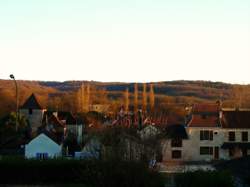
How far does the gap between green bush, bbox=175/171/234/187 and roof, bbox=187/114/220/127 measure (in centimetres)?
4279

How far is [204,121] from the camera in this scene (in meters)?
65.9

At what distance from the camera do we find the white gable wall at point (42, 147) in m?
52.2

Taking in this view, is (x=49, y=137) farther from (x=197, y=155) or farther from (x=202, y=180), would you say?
(x=202, y=180)

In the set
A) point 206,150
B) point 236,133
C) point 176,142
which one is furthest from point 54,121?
point 236,133

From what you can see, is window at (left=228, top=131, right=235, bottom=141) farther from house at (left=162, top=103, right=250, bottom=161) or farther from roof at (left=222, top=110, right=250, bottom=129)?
roof at (left=222, top=110, right=250, bottom=129)

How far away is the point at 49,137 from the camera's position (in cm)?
5247

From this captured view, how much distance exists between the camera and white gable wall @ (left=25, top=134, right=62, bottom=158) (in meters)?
52.2

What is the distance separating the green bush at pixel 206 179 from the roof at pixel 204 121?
42789mm

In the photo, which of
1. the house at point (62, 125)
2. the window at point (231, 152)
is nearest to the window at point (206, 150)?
the window at point (231, 152)

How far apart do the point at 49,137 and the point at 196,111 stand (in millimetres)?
21245

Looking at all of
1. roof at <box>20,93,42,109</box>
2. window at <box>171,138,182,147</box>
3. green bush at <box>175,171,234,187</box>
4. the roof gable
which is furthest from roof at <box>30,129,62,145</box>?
green bush at <box>175,171,234,187</box>

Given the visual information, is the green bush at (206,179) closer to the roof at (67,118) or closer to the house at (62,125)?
the house at (62,125)

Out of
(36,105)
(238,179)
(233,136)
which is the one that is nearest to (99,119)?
(36,105)

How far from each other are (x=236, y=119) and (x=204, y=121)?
4.12 m
